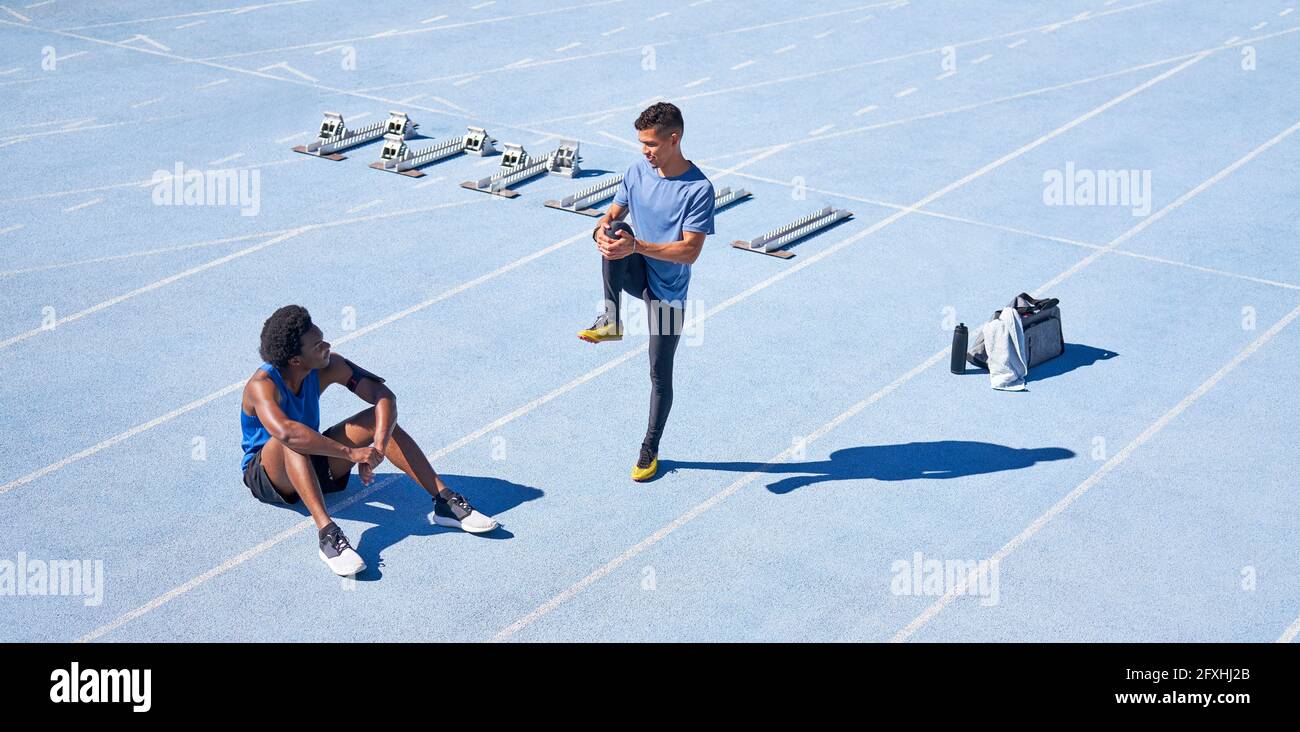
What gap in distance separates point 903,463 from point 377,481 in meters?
3.65

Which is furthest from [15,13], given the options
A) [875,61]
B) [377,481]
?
[377,481]

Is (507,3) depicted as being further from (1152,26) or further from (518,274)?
(518,274)

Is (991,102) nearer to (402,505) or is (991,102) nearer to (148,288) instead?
(148,288)

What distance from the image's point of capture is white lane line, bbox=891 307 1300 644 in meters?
8.15

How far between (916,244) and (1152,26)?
11.2 meters

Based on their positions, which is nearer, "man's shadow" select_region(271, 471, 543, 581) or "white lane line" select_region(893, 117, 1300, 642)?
"white lane line" select_region(893, 117, 1300, 642)

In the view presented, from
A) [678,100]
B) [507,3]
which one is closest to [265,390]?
[678,100]

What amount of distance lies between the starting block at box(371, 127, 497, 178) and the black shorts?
7.45 metres

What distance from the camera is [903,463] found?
9875mm

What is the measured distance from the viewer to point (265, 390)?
833 centimetres

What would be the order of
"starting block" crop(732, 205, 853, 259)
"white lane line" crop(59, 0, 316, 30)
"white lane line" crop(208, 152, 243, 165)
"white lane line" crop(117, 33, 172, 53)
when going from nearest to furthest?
"starting block" crop(732, 205, 853, 259)
"white lane line" crop(208, 152, 243, 165)
"white lane line" crop(117, 33, 172, 53)
"white lane line" crop(59, 0, 316, 30)

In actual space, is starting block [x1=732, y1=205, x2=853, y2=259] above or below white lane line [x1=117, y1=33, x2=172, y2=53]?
below

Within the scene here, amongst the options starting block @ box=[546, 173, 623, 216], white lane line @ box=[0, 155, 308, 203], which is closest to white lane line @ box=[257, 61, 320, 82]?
white lane line @ box=[0, 155, 308, 203]

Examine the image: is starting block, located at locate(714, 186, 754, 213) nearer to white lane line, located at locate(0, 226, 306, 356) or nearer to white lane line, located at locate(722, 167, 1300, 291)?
white lane line, located at locate(722, 167, 1300, 291)
